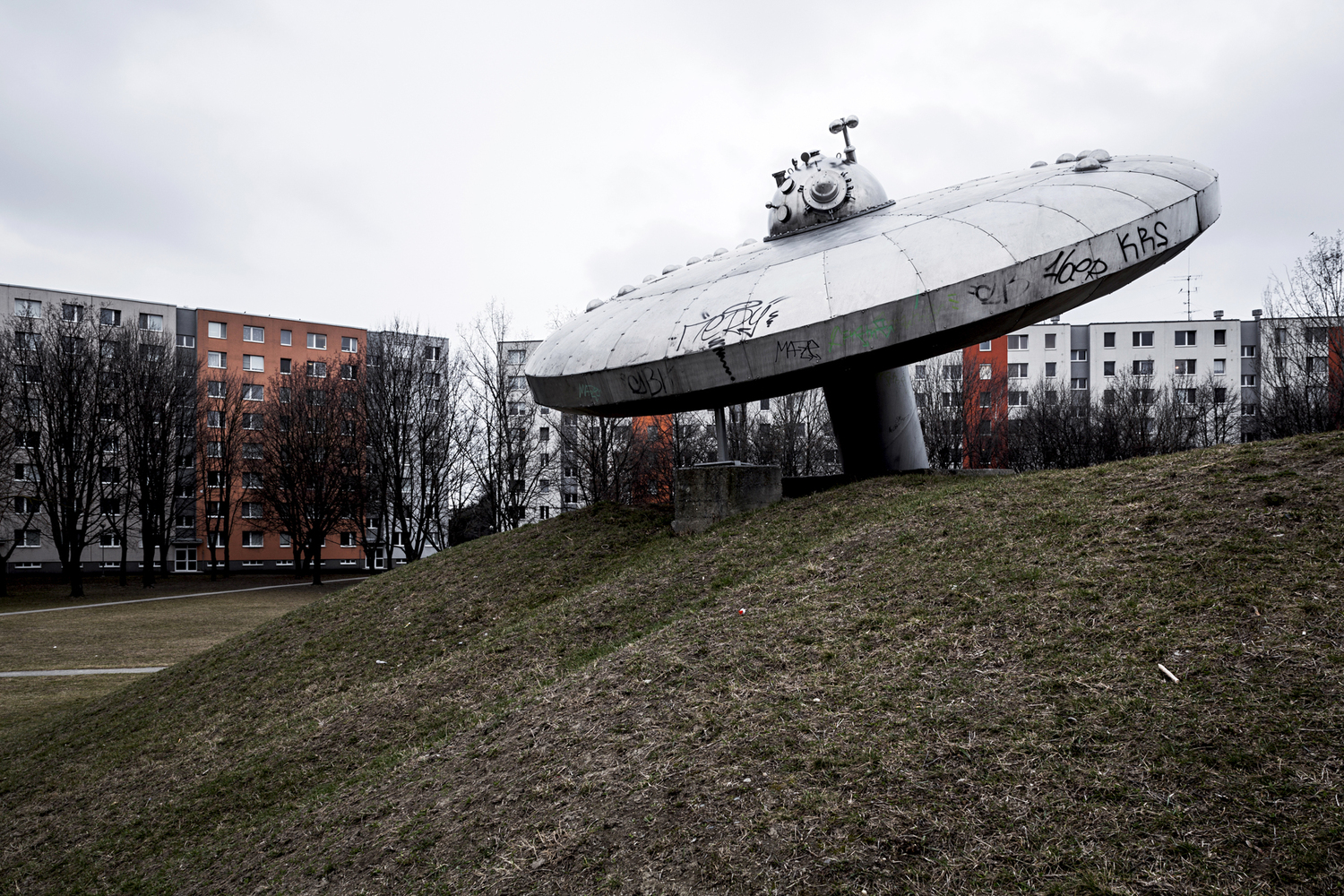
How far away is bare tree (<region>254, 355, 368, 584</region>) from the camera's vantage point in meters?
41.8

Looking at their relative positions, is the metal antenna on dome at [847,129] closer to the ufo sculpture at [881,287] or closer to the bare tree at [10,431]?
the ufo sculpture at [881,287]

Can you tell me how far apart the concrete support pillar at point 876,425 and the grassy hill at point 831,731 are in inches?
190

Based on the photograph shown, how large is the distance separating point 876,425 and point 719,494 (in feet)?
15.1

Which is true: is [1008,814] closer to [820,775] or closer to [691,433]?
[820,775]

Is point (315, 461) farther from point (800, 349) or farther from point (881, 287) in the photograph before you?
point (881, 287)

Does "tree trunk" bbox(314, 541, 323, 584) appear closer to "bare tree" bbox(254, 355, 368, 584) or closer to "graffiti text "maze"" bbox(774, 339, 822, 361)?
"bare tree" bbox(254, 355, 368, 584)

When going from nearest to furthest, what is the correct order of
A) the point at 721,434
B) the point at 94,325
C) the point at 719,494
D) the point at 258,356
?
the point at 719,494, the point at 721,434, the point at 94,325, the point at 258,356

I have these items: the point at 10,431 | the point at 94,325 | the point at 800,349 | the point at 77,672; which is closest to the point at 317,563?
the point at 10,431

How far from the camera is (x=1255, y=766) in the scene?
4297 millimetres

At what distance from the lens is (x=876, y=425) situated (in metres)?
16.4

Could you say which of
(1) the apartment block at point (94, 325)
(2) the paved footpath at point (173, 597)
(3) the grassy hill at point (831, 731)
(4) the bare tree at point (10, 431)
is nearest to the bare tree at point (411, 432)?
(2) the paved footpath at point (173, 597)

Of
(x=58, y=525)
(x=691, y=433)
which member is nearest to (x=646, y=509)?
(x=691, y=433)

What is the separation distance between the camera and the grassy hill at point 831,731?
425 cm

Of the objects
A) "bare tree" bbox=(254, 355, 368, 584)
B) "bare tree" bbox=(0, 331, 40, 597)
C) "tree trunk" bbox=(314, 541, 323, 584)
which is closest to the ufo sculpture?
"bare tree" bbox=(254, 355, 368, 584)
